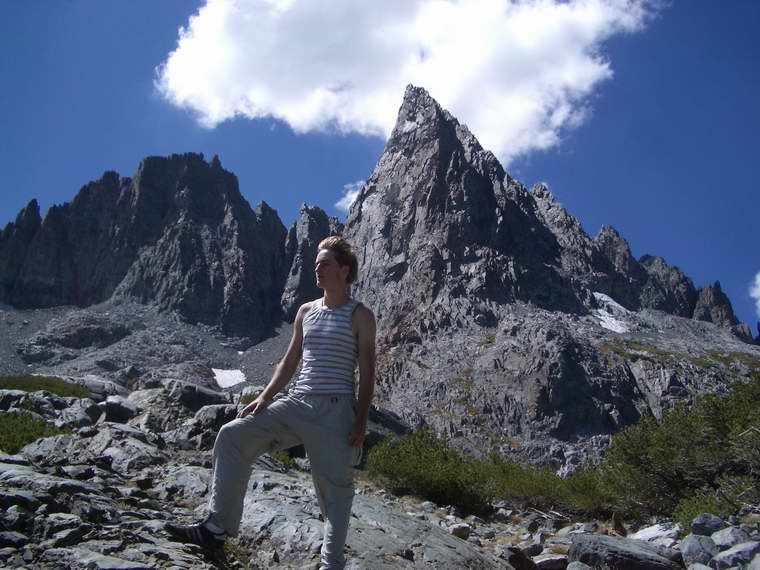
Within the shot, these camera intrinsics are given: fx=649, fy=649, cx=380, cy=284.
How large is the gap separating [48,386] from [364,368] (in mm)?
42174

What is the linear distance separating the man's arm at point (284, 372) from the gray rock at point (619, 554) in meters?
5.26

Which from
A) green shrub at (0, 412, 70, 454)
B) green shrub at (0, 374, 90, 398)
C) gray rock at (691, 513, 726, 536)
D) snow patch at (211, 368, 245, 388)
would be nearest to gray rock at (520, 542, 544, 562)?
gray rock at (691, 513, 726, 536)

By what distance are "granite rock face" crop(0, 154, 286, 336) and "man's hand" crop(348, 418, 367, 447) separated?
16993cm

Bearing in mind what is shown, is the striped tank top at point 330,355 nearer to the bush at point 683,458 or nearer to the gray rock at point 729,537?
the gray rock at point 729,537

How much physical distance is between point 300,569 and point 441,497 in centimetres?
1326

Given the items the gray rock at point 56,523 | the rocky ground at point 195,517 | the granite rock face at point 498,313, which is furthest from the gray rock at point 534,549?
the granite rock face at point 498,313

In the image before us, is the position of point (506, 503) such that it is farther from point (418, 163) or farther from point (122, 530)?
point (418, 163)

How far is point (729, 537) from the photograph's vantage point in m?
8.79

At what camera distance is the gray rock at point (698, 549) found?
8.86 metres

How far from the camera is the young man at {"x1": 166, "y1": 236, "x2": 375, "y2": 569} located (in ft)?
21.5

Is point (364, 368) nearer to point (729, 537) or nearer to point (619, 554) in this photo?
point (619, 554)

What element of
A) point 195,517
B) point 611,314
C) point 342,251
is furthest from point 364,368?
point 611,314

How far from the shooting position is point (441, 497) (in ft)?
64.9

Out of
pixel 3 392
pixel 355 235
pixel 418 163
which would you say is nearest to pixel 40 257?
pixel 355 235
